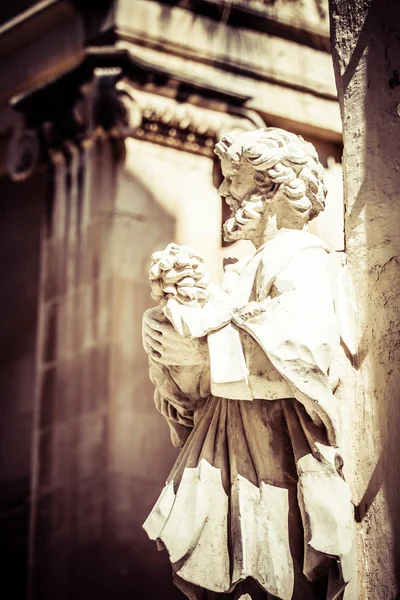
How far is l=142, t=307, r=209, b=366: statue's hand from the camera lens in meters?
6.51

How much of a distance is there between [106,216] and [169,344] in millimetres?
6661

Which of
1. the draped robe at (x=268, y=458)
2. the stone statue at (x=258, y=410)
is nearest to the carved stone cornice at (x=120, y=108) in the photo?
the stone statue at (x=258, y=410)

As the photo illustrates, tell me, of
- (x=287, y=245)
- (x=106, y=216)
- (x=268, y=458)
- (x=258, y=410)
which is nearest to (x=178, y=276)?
(x=287, y=245)

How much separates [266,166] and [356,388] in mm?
940

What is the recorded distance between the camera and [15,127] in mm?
14406

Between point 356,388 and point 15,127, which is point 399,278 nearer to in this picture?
point 356,388

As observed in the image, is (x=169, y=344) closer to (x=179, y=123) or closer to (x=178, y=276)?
(x=178, y=276)

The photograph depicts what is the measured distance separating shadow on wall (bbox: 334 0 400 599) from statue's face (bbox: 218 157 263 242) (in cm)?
38

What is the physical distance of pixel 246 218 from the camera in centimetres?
689

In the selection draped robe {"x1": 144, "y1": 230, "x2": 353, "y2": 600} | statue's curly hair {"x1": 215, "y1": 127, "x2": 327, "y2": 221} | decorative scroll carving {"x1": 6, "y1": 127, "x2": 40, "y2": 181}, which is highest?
decorative scroll carving {"x1": 6, "y1": 127, "x2": 40, "y2": 181}

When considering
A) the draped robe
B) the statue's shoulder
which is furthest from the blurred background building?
the draped robe

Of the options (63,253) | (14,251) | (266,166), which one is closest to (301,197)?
(266,166)

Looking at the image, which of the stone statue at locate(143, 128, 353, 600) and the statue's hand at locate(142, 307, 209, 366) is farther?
the statue's hand at locate(142, 307, 209, 366)

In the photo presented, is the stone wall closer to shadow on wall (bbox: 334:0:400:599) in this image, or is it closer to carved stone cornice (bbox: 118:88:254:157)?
carved stone cornice (bbox: 118:88:254:157)
